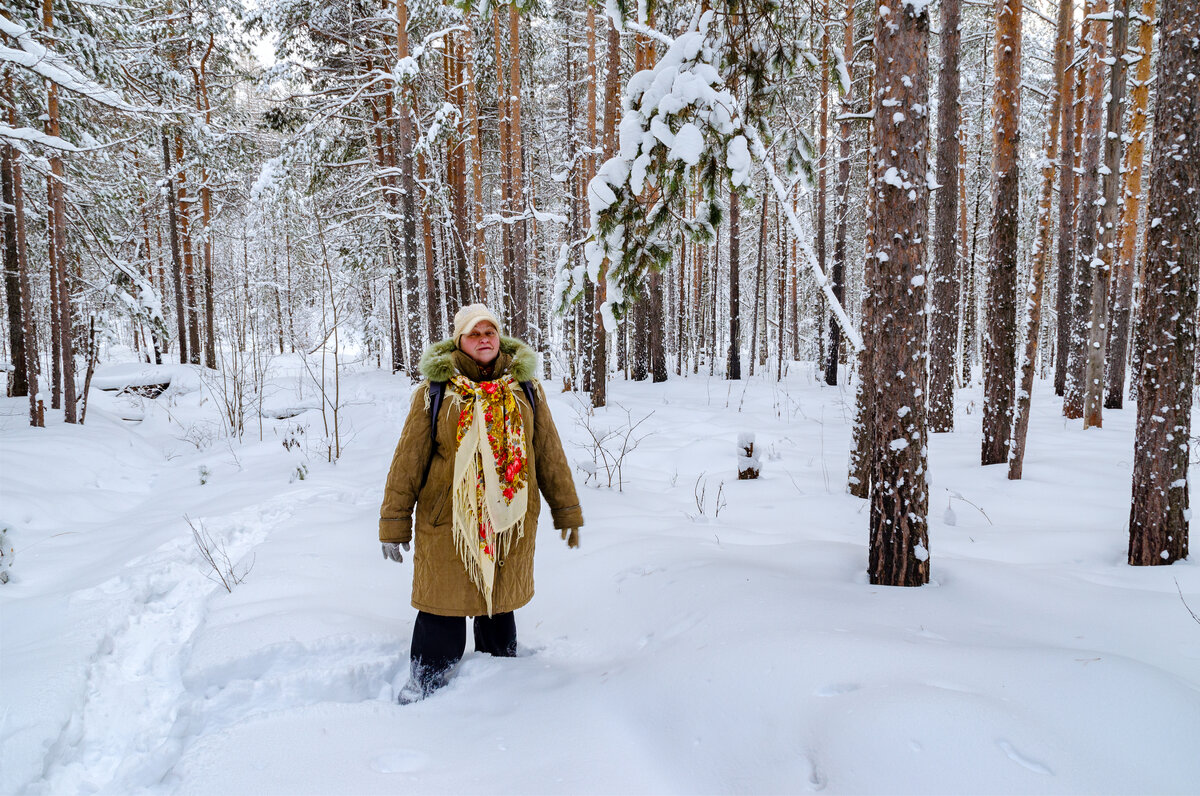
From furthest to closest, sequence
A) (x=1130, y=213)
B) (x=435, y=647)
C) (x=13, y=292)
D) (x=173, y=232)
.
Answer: (x=173, y=232), (x=13, y=292), (x=1130, y=213), (x=435, y=647)

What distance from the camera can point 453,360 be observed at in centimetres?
283

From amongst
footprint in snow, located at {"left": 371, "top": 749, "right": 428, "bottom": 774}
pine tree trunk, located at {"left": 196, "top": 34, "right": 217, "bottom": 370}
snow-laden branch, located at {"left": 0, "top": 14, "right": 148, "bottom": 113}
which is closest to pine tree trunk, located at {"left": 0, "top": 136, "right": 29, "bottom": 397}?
pine tree trunk, located at {"left": 196, "top": 34, "right": 217, "bottom": 370}

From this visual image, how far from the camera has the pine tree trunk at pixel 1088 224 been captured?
916 cm

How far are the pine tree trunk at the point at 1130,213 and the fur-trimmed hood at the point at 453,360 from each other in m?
10.7

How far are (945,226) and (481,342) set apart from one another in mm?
7299

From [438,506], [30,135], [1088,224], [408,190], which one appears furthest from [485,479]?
[1088,224]

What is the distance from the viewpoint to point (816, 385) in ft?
50.4

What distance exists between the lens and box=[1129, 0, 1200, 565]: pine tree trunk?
130 inches

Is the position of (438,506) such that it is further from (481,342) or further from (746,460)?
(746,460)

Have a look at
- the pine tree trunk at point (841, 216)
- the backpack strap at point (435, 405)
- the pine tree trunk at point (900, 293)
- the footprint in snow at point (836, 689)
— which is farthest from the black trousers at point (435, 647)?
the pine tree trunk at point (841, 216)

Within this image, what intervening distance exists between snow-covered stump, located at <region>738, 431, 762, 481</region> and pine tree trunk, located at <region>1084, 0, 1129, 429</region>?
19.1 ft

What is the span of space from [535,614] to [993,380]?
566cm

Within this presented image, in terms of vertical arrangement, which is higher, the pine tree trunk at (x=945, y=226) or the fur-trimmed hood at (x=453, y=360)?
the pine tree trunk at (x=945, y=226)

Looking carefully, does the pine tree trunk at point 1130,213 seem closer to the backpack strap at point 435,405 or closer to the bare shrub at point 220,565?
the backpack strap at point 435,405
